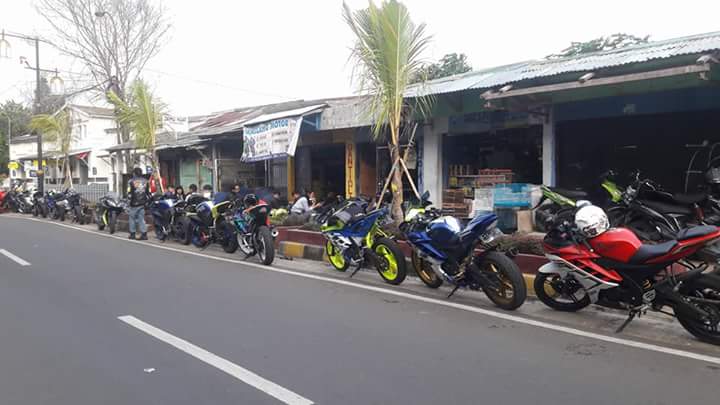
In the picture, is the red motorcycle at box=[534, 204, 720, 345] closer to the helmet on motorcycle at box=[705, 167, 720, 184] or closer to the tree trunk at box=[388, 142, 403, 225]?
the helmet on motorcycle at box=[705, 167, 720, 184]

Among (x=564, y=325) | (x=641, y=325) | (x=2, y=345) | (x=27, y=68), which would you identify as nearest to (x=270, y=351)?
(x=2, y=345)

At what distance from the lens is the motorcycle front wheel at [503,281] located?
611 centimetres

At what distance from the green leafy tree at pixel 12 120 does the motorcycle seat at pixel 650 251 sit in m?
55.2

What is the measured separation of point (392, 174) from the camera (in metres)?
9.68

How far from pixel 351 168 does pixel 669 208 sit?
8.82m

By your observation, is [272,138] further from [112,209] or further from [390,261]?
[390,261]

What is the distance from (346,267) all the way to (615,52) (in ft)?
19.0

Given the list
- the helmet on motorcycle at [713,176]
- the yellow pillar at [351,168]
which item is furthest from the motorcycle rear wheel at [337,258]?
the yellow pillar at [351,168]

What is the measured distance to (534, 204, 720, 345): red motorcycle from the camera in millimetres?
4945

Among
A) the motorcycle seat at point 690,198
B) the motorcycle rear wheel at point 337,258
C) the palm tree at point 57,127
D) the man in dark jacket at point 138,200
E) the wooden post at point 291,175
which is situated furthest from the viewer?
the palm tree at point 57,127

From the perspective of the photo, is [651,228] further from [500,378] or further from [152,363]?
[152,363]

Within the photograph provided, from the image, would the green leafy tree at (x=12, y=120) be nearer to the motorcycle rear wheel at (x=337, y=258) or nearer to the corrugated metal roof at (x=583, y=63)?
the corrugated metal roof at (x=583, y=63)

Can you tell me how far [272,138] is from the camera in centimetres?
1462

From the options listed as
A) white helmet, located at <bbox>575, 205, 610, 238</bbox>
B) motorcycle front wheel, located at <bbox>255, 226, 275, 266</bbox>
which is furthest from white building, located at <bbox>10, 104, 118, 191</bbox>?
white helmet, located at <bbox>575, 205, 610, 238</bbox>
